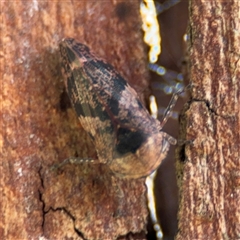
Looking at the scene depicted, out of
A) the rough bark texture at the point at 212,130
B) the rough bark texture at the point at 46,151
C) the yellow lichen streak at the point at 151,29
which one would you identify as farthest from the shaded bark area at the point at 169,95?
the rough bark texture at the point at 212,130

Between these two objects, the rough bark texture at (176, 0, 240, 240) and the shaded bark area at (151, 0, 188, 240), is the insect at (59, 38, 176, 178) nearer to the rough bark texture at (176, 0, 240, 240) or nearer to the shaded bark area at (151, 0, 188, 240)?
the rough bark texture at (176, 0, 240, 240)

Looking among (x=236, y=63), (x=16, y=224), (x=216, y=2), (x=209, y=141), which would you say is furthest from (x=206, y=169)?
(x=16, y=224)

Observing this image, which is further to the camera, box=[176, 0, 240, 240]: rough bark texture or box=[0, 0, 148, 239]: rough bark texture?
box=[0, 0, 148, 239]: rough bark texture

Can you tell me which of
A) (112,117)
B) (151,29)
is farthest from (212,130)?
(151,29)

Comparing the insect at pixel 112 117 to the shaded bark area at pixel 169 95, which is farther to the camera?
the shaded bark area at pixel 169 95

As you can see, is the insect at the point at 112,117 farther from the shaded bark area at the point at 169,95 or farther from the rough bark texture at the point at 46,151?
the shaded bark area at the point at 169,95

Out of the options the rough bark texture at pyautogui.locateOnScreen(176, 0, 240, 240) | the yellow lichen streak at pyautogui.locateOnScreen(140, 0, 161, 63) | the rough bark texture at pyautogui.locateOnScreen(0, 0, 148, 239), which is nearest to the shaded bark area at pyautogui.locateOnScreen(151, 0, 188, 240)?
the yellow lichen streak at pyautogui.locateOnScreen(140, 0, 161, 63)
